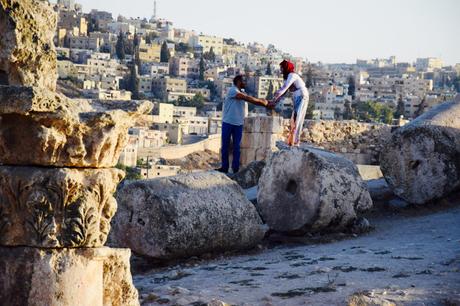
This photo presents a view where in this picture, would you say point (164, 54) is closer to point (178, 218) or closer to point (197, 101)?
point (197, 101)

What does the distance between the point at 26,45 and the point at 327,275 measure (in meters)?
2.93

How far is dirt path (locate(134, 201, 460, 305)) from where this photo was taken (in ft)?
21.7

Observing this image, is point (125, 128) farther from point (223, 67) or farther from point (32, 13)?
point (223, 67)

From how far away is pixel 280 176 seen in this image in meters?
9.94

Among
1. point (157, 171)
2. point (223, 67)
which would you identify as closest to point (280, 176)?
point (157, 171)

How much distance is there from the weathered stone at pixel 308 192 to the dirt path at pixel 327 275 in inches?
14.1

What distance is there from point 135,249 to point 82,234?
3136 millimetres

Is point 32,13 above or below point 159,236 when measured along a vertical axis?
above

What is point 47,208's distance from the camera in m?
5.16

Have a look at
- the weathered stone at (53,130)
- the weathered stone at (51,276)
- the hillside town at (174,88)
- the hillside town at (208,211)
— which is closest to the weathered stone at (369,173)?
the hillside town at (208,211)

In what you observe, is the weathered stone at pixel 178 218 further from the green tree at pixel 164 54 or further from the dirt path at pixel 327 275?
the green tree at pixel 164 54

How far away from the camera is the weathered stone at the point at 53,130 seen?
5035 mm

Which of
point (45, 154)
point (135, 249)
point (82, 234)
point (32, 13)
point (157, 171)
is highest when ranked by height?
point (32, 13)

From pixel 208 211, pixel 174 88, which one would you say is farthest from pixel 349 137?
pixel 174 88
